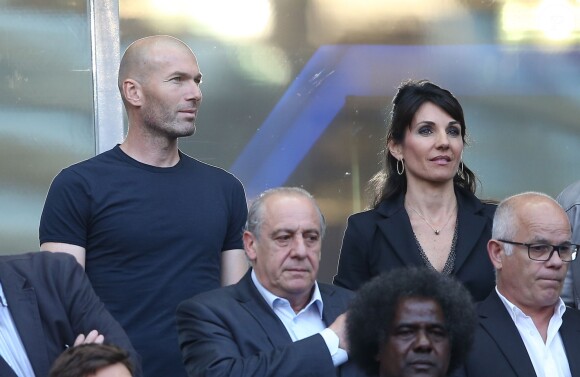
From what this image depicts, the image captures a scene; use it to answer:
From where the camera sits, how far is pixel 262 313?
15.8 feet

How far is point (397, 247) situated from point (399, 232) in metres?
0.08

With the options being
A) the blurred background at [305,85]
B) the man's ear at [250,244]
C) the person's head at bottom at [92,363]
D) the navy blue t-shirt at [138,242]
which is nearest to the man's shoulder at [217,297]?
the man's ear at [250,244]

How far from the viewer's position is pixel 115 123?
258 inches

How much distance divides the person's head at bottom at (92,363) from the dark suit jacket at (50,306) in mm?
278

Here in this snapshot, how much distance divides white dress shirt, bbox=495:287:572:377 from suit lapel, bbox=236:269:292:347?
0.95m

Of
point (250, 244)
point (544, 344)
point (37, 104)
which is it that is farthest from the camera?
point (37, 104)

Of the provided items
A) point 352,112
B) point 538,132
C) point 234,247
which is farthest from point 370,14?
point 234,247

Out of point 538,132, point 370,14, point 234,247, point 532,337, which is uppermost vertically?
point 370,14

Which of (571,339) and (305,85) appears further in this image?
(305,85)

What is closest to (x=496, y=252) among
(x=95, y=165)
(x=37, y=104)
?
(x=95, y=165)

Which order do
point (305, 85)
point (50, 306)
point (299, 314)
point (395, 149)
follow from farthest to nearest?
1. point (305, 85)
2. point (395, 149)
3. point (299, 314)
4. point (50, 306)

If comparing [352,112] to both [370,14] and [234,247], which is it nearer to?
[370,14]

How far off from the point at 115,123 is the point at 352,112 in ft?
3.98

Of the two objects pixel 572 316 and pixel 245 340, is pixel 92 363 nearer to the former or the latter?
pixel 245 340
